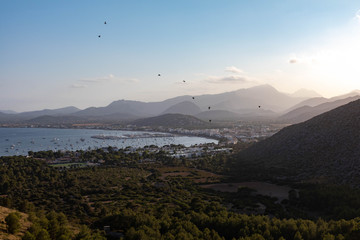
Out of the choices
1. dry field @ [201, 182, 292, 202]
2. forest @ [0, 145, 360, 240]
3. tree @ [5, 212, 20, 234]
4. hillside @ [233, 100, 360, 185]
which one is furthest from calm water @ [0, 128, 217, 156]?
tree @ [5, 212, 20, 234]

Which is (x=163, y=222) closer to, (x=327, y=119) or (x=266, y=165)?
(x=266, y=165)

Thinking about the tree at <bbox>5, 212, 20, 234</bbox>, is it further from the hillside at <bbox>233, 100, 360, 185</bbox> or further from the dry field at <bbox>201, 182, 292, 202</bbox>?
the hillside at <bbox>233, 100, 360, 185</bbox>

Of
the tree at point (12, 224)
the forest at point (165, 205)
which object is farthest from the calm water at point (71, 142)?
the tree at point (12, 224)

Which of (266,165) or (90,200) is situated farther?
(266,165)

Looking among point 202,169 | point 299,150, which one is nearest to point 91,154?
point 202,169

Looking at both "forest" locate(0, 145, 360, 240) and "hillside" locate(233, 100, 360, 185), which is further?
"hillside" locate(233, 100, 360, 185)

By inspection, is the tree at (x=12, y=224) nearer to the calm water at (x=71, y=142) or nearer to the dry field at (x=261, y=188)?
the dry field at (x=261, y=188)

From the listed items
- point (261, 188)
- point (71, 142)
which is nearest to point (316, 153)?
point (261, 188)
